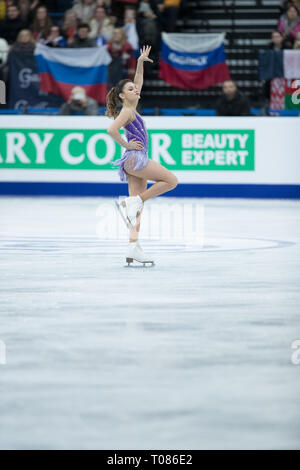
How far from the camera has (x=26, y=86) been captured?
15.4 metres

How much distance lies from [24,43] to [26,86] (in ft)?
2.38

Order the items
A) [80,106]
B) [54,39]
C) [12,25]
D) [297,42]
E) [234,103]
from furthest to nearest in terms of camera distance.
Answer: [12,25] < [54,39] < [297,42] < [80,106] < [234,103]

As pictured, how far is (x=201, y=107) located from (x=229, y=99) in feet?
5.38

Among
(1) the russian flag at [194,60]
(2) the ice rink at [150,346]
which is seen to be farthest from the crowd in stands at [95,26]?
(2) the ice rink at [150,346]

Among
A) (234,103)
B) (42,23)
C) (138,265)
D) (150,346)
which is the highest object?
(42,23)

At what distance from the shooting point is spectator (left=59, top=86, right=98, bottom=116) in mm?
14570

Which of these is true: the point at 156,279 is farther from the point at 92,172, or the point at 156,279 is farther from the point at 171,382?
the point at 92,172

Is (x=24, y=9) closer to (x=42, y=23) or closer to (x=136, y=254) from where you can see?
(x=42, y=23)

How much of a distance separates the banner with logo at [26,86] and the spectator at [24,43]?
8 cm

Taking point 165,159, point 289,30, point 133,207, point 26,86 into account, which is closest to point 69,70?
point 26,86

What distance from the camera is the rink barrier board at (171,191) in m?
13.9

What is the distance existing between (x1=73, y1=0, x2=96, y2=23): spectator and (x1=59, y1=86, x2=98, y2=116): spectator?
2.23 metres

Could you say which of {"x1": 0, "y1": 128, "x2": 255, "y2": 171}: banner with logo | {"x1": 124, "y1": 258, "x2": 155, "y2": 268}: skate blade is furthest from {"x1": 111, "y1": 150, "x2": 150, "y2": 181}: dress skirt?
{"x1": 0, "y1": 128, "x2": 255, "y2": 171}: banner with logo

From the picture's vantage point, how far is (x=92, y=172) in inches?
559
